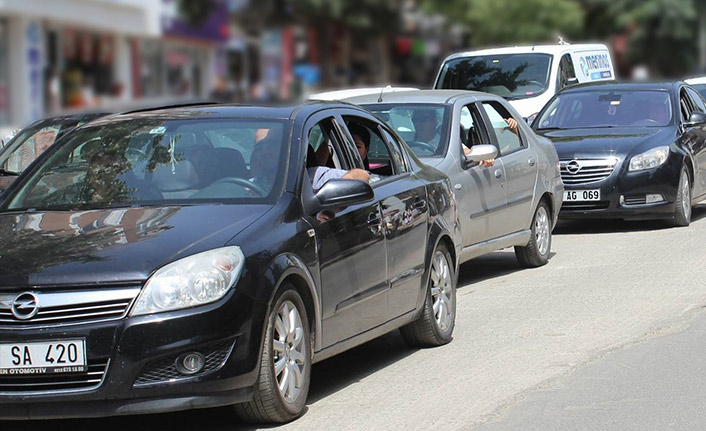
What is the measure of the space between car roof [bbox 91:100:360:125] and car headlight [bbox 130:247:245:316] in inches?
59.9

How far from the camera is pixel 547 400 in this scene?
22.9 feet

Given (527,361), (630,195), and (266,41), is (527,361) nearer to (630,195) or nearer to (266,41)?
(630,195)

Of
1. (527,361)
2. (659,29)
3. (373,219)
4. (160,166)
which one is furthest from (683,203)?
(659,29)

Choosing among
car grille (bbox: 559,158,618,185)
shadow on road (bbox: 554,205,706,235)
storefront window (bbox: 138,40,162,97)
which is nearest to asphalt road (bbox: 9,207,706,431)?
car grille (bbox: 559,158,618,185)

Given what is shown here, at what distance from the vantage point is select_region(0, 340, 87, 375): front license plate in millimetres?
5844

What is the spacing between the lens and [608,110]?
16219 mm

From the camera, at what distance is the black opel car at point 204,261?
19.3ft

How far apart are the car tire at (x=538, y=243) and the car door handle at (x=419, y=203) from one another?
4076 mm

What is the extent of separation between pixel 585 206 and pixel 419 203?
690 cm

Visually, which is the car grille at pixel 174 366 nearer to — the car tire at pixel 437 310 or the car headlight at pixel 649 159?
the car tire at pixel 437 310

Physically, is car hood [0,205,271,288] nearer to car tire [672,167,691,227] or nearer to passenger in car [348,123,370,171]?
passenger in car [348,123,370,171]

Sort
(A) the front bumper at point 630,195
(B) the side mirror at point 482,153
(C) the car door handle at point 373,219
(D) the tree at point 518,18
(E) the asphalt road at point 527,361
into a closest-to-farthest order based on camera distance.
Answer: (E) the asphalt road at point 527,361 < (C) the car door handle at point 373,219 < (B) the side mirror at point 482,153 < (A) the front bumper at point 630,195 < (D) the tree at point 518,18

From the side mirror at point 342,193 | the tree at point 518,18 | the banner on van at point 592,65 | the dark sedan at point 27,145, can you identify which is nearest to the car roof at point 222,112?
the side mirror at point 342,193

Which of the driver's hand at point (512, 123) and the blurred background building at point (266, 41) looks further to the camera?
the blurred background building at point (266, 41)
